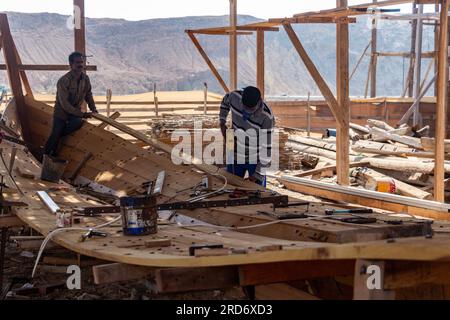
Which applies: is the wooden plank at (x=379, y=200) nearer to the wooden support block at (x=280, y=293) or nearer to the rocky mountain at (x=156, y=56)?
the wooden support block at (x=280, y=293)

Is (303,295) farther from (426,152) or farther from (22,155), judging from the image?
(426,152)

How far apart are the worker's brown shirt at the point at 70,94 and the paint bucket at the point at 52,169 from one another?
110 cm

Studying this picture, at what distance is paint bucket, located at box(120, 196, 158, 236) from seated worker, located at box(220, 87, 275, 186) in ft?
11.3

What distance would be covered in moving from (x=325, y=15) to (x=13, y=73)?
511 cm

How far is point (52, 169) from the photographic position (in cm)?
894

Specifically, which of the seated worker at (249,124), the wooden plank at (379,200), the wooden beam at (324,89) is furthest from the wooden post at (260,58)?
the seated worker at (249,124)

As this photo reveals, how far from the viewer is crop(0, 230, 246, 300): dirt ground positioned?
645 centimetres

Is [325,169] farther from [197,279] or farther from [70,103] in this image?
[197,279]

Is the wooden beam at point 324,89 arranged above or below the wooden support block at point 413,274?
above

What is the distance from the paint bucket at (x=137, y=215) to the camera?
17.4ft

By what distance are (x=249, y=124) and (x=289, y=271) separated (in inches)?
181

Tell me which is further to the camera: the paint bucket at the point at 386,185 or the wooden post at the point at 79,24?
the paint bucket at the point at 386,185

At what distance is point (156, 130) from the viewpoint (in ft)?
51.0

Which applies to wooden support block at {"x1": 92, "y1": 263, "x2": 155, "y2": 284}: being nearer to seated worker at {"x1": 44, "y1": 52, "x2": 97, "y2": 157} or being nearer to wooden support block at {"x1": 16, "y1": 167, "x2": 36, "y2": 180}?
wooden support block at {"x1": 16, "y1": 167, "x2": 36, "y2": 180}
